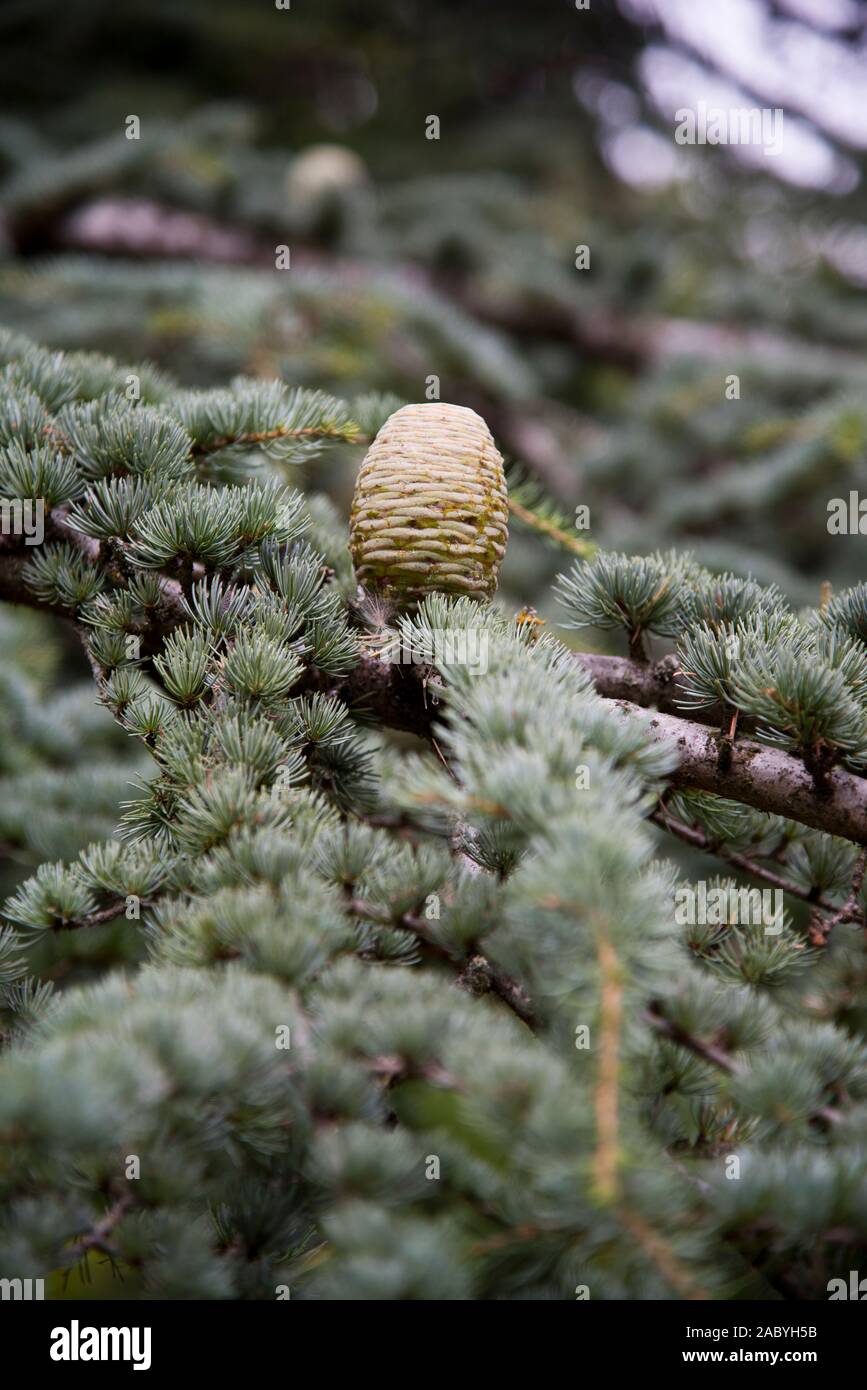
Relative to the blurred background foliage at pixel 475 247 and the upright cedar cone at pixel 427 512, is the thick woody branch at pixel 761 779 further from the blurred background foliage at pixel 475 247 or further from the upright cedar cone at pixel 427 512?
the blurred background foliage at pixel 475 247

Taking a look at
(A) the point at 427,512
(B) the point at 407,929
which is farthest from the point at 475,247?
(B) the point at 407,929

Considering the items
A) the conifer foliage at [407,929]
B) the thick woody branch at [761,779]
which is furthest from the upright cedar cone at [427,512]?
the thick woody branch at [761,779]

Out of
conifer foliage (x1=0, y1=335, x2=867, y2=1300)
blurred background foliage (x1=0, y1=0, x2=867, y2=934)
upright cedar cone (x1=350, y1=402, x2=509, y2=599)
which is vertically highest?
blurred background foliage (x1=0, y1=0, x2=867, y2=934)

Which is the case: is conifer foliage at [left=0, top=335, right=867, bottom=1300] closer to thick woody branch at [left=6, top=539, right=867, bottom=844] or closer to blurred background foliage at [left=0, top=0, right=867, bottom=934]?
thick woody branch at [left=6, top=539, right=867, bottom=844]

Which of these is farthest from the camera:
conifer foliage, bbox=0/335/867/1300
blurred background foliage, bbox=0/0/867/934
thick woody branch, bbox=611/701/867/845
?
blurred background foliage, bbox=0/0/867/934

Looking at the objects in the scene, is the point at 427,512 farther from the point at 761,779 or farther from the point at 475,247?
the point at 475,247

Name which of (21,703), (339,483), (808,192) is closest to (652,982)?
(21,703)

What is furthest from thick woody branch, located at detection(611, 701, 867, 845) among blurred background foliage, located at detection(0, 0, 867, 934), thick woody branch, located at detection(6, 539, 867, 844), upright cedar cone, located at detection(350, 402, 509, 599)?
blurred background foliage, located at detection(0, 0, 867, 934)
